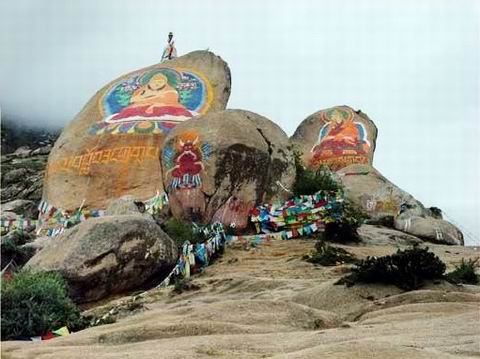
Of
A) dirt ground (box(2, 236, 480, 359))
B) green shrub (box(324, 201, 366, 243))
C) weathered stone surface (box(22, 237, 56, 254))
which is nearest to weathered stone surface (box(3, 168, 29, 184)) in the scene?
weathered stone surface (box(22, 237, 56, 254))

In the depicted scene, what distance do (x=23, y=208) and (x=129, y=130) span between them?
6.44m

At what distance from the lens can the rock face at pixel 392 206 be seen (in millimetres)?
20031

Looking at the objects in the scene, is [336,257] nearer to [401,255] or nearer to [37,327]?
[401,255]

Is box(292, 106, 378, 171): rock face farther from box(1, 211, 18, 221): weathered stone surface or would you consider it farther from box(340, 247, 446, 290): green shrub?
box(340, 247, 446, 290): green shrub

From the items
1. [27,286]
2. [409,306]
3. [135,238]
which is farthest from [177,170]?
[409,306]

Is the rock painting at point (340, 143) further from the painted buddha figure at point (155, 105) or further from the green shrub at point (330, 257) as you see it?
the green shrub at point (330, 257)

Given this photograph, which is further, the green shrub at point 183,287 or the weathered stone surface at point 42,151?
the weathered stone surface at point 42,151

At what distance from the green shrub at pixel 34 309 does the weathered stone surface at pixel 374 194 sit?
1487 cm

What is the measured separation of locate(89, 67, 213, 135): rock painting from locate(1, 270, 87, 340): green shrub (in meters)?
14.0

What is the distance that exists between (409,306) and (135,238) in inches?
254

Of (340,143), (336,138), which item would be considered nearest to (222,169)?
(340,143)

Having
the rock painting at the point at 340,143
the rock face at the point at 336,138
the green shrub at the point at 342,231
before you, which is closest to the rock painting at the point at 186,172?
the green shrub at the point at 342,231

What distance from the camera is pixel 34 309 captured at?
28.3ft

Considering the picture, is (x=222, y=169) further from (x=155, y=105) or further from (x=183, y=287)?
(x=155, y=105)
